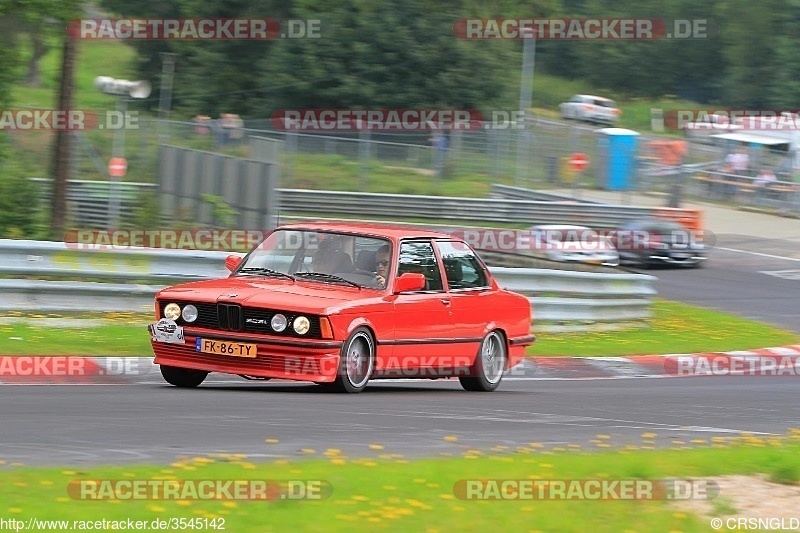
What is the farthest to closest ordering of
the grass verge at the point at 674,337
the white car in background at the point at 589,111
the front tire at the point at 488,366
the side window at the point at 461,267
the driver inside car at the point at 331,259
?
the white car in background at the point at 589,111 < the grass verge at the point at 674,337 < the front tire at the point at 488,366 < the side window at the point at 461,267 < the driver inside car at the point at 331,259

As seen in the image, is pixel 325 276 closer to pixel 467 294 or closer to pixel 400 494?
pixel 467 294

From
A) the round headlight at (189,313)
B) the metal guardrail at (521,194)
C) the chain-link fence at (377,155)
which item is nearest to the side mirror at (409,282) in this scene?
the round headlight at (189,313)

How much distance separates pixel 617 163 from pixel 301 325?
30.6 m

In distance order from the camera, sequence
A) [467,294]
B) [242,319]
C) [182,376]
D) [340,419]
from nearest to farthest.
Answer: [340,419] → [242,319] → [182,376] → [467,294]

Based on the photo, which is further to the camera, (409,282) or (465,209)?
(465,209)

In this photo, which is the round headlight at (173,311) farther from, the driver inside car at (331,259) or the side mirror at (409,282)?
the side mirror at (409,282)

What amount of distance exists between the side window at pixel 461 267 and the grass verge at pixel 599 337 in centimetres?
304

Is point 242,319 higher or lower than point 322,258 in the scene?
lower

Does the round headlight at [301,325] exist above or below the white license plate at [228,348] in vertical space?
above

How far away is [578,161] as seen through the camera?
126 feet

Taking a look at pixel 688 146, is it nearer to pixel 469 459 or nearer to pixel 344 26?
pixel 344 26

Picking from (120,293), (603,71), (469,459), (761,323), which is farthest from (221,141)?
(603,71)

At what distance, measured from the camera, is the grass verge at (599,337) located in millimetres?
12711

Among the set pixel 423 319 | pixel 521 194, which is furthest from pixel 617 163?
pixel 423 319
